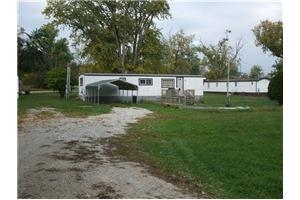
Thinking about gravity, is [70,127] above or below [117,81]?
below

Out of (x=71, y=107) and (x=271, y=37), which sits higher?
(x=271, y=37)

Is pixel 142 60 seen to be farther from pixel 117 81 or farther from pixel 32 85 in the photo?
pixel 32 85

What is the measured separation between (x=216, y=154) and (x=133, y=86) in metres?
19.8

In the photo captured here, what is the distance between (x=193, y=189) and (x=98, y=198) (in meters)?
1.64

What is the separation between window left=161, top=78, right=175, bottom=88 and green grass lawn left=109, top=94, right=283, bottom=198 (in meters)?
17.6

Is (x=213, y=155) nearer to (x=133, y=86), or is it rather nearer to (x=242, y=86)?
(x=133, y=86)

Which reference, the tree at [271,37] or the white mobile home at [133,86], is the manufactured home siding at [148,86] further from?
the tree at [271,37]

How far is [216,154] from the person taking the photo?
29.7ft

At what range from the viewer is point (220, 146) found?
10078 mm

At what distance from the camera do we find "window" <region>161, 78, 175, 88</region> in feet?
105

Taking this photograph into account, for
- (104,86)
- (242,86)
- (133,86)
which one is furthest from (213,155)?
(242,86)

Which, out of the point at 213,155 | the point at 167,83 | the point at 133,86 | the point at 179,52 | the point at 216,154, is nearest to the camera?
the point at 213,155
